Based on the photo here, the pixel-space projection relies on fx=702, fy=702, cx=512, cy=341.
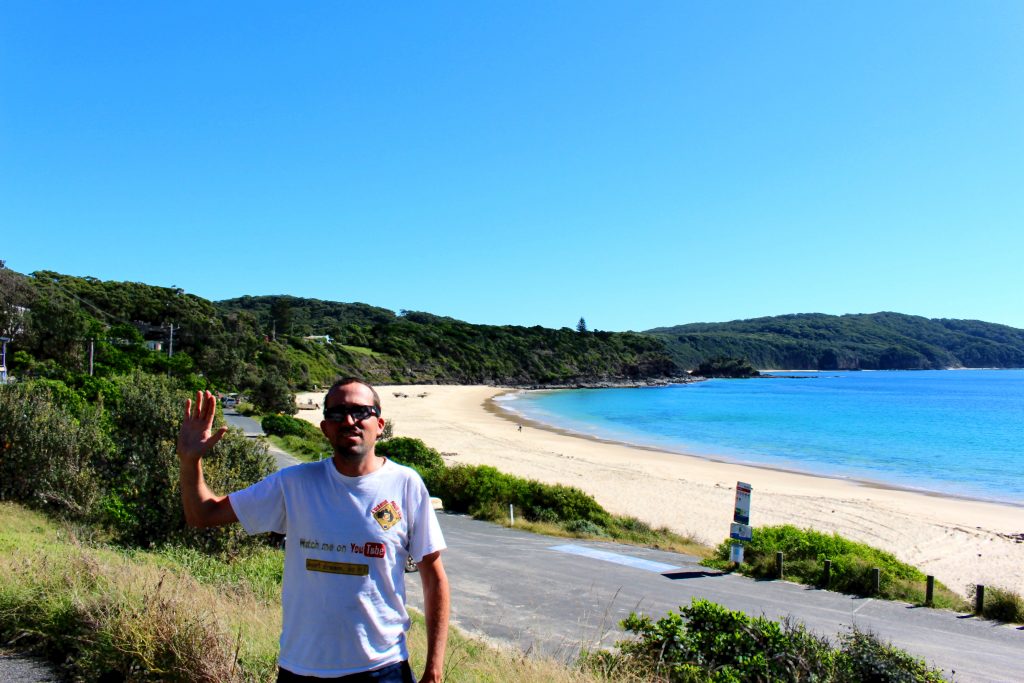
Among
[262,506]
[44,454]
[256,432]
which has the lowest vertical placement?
[256,432]

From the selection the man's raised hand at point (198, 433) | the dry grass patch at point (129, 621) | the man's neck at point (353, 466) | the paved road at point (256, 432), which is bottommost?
the paved road at point (256, 432)

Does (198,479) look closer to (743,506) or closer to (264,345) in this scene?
(743,506)

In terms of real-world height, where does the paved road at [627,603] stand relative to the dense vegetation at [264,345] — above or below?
below

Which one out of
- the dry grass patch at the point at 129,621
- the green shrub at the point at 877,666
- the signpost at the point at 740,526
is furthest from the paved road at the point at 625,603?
the dry grass patch at the point at 129,621

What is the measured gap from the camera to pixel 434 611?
2566 mm

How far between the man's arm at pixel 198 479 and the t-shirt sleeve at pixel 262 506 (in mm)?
52

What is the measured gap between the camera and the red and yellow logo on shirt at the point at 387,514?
248 cm

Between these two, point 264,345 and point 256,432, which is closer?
point 256,432

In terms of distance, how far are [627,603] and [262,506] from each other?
26.9ft

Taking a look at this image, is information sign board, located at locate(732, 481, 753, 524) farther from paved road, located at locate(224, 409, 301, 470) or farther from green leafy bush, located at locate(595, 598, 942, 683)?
paved road, located at locate(224, 409, 301, 470)

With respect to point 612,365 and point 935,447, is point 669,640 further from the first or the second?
point 612,365

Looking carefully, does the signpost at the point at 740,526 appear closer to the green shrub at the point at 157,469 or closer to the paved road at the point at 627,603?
the paved road at the point at 627,603

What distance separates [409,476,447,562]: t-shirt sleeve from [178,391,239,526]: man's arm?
0.65m

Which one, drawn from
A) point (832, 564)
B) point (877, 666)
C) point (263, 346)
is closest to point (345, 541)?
point (877, 666)
